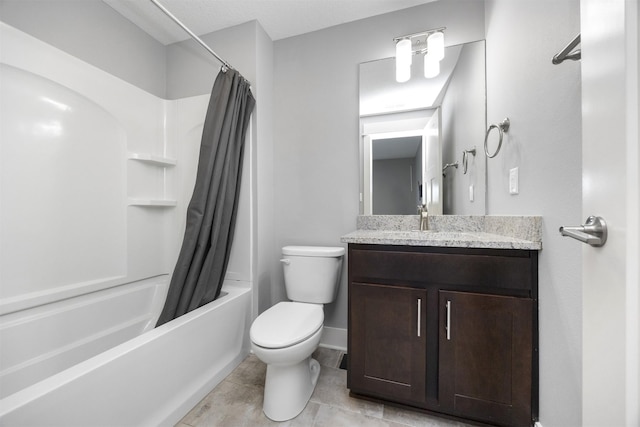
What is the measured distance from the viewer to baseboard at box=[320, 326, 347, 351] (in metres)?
1.86

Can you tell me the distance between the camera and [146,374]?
1.05 metres

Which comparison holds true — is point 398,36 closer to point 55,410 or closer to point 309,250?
point 309,250

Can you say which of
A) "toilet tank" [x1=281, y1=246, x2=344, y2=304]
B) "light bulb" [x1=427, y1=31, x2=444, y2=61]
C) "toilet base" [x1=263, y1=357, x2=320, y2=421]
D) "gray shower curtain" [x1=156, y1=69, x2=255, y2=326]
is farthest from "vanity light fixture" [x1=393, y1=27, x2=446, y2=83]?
"toilet base" [x1=263, y1=357, x2=320, y2=421]

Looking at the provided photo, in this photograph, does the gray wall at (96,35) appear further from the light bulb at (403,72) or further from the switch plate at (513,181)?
the switch plate at (513,181)

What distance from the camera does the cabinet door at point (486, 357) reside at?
1035mm

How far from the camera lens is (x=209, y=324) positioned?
55.4 inches

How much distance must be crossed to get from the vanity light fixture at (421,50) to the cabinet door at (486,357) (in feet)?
4.66

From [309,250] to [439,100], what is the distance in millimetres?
1341

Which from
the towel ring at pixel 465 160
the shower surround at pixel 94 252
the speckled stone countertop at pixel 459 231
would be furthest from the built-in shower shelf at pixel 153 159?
the towel ring at pixel 465 160

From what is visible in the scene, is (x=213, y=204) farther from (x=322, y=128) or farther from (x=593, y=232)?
(x=593, y=232)

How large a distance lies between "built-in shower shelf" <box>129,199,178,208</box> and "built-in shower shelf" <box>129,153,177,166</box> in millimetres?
297

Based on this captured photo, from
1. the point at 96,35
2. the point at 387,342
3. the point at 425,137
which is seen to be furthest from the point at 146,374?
the point at 96,35

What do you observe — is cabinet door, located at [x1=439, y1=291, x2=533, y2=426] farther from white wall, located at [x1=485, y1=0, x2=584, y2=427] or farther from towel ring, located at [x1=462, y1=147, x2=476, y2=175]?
towel ring, located at [x1=462, y1=147, x2=476, y2=175]

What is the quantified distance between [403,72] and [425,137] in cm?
46
